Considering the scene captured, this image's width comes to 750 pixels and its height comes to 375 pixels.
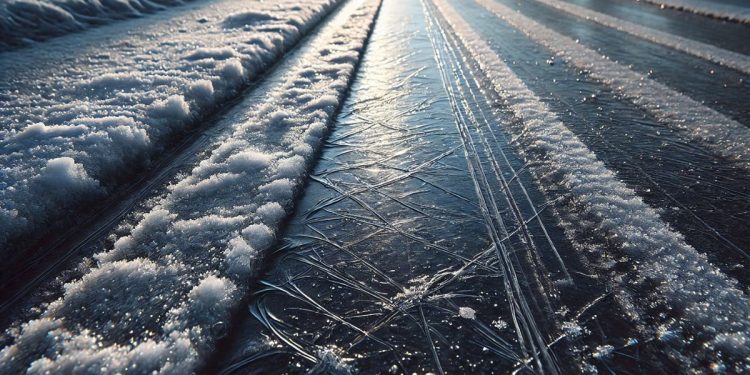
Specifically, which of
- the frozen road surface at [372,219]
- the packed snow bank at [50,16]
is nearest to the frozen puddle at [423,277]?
the frozen road surface at [372,219]

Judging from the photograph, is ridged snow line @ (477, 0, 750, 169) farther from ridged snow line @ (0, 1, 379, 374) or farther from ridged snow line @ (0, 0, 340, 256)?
ridged snow line @ (0, 0, 340, 256)

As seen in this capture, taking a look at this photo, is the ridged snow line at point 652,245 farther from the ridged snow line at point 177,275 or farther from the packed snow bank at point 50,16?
the packed snow bank at point 50,16

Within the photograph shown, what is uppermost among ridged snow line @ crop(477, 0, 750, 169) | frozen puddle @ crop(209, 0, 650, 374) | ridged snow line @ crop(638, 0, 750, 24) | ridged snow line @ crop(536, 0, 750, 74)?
ridged snow line @ crop(638, 0, 750, 24)

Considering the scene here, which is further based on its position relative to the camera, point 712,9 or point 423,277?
point 712,9

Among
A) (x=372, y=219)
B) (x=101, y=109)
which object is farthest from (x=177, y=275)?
(x=101, y=109)

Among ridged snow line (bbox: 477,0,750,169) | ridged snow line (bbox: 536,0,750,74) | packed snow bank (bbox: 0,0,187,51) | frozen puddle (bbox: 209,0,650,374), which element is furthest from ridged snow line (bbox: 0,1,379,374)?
ridged snow line (bbox: 536,0,750,74)

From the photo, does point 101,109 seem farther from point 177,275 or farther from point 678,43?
point 678,43
